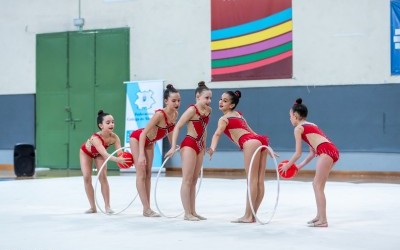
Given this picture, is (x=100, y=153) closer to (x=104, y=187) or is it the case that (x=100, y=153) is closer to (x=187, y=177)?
(x=104, y=187)

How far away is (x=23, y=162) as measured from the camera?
58.4 feet

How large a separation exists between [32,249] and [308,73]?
13.5 metres

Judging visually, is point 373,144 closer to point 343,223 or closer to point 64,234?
point 343,223

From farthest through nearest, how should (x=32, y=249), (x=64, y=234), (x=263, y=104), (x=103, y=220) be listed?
1. (x=263, y=104)
2. (x=103, y=220)
3. (x=64, y=234)
4. (x=32, y=249)

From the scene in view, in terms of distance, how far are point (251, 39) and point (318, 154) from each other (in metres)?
11.5

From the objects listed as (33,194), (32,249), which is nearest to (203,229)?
(32,249)

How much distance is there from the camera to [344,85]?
717 inches

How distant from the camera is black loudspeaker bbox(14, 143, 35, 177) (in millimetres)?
17781

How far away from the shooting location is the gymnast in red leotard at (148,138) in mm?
8875

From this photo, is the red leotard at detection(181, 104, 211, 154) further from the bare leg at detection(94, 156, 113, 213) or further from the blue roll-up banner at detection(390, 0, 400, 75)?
the blue roll-up banner at detection(390, 0, 400, 75)

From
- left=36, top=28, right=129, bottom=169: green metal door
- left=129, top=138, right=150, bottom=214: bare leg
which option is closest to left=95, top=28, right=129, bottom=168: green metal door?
left=36, top=28, right=129, bottom=169: green metal door

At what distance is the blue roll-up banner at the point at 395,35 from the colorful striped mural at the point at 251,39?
2.60 metres

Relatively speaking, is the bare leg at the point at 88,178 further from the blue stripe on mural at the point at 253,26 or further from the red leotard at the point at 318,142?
the blue stripe on mural at the point at 253,26

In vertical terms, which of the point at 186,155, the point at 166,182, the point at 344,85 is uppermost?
the point at 344,85
